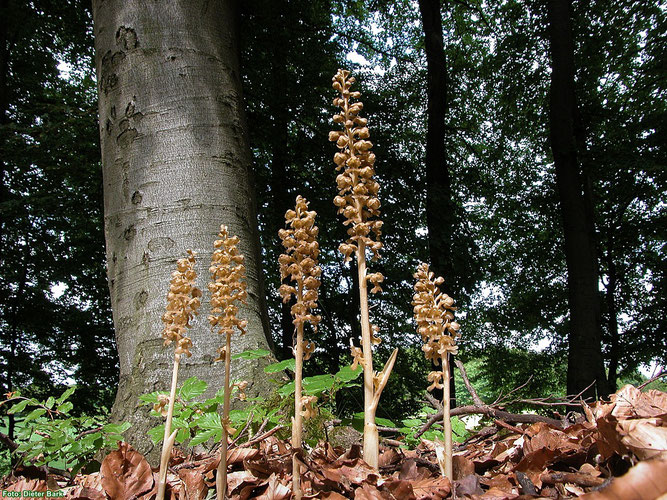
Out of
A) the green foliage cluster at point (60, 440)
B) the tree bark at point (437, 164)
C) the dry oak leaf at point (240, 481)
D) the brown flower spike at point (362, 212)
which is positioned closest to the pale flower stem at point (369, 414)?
the brown flower spike at point (362, 212)

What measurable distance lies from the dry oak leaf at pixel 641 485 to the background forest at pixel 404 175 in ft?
17.0

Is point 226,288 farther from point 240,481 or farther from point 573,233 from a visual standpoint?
point 573,233

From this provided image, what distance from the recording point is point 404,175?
27.5 ft

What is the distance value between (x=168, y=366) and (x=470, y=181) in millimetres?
10497

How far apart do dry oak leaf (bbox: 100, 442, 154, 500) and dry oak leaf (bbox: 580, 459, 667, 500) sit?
1060 millimetres

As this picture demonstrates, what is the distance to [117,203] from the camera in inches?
99.1

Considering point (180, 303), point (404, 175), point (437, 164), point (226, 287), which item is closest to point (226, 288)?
point (226, 287)

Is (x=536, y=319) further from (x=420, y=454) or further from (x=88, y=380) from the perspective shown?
(x=420, y=454)

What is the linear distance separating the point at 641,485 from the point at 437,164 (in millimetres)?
8833

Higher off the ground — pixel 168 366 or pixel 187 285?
pixel 187 285

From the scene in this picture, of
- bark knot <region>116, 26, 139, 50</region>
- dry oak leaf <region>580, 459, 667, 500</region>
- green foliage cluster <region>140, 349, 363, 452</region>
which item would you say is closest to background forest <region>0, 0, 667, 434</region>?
bark knot <region>116, 26, 139, 50</region>

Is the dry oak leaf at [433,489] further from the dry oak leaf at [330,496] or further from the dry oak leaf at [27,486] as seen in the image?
the dry oak leaf at [27,486]

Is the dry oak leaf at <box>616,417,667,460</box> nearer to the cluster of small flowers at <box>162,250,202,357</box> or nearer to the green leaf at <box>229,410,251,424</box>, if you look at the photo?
the cluster of small flowers at <box>162,250,202,357</box>

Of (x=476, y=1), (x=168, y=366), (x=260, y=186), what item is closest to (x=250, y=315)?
(x=168, y=366)
